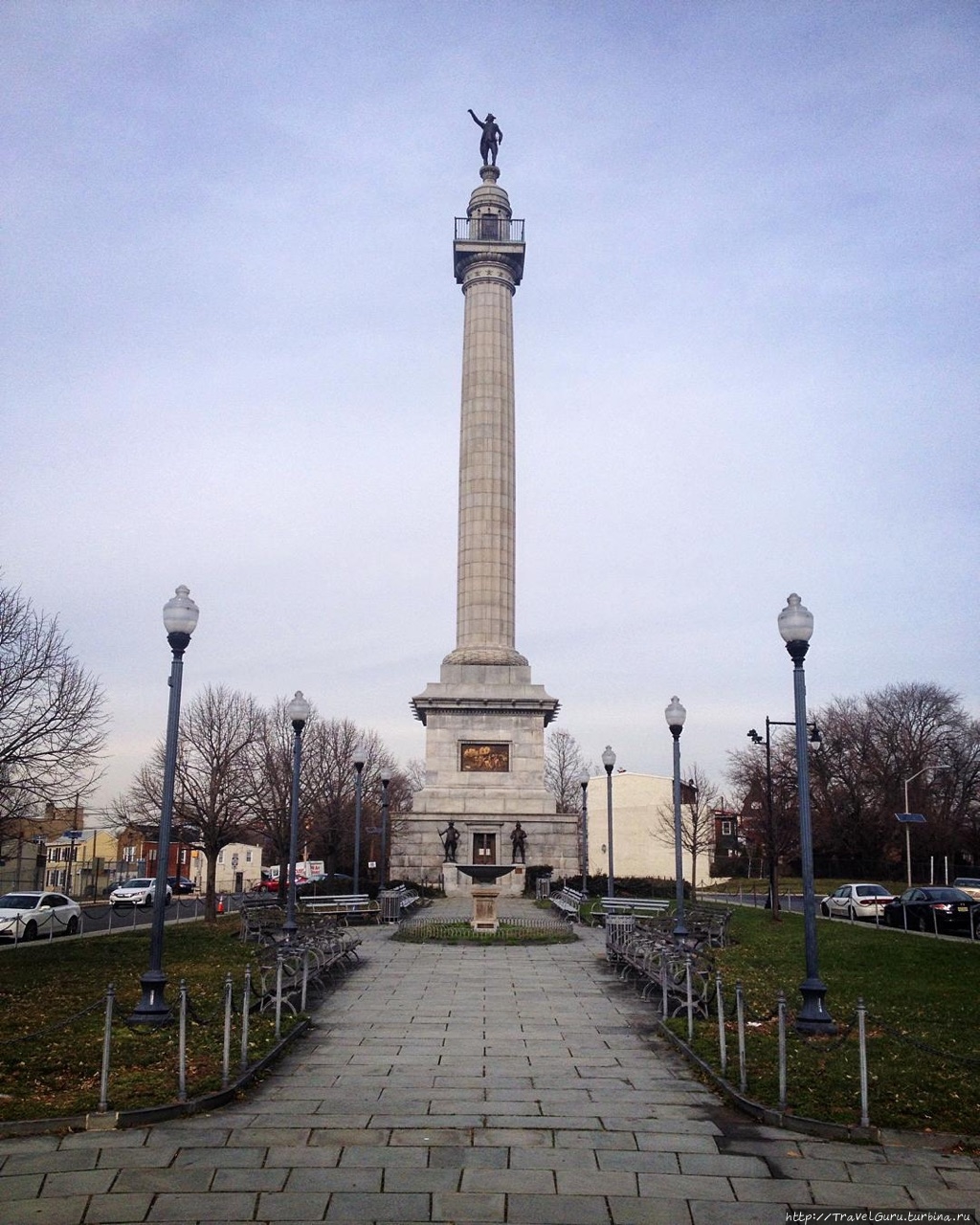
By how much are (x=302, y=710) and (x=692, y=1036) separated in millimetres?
11985

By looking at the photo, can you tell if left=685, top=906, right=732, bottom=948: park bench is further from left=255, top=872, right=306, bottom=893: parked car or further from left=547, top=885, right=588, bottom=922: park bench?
left=255, top=872, right=306, bottom=893: parked car

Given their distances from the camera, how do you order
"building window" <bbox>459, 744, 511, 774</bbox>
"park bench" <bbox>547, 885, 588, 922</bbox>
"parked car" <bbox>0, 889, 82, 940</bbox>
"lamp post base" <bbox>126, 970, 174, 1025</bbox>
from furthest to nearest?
"building window" <bbox>459, 744, 511, 774</bbox> < "park bench" <bbox>547, 885, 588, 922</bbox> < "parked car" <bbox>0, 889, 82, 940</bbox> < "lamp post base" <bbox>126, 970, 174, 1025</bbox>

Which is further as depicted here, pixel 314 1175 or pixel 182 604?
pixel 182 604

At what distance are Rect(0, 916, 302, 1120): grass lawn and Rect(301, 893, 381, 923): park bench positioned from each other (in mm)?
7607

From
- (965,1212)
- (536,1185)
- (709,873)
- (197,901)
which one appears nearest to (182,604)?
(536,1185)

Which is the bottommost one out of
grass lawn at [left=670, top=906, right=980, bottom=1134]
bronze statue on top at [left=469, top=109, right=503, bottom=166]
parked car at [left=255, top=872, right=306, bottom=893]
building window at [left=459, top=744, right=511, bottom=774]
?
parked car at [left=255, top=872, right=306, bottom=893]

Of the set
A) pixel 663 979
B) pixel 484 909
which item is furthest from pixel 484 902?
pixel 663 979

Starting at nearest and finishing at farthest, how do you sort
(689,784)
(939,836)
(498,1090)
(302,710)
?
(498,1090) → (302,710) → (939,836) → (689,784)

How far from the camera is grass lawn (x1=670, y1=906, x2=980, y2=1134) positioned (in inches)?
408

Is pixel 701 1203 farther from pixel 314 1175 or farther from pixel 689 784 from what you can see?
pixel 689 784

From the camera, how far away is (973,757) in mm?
78375

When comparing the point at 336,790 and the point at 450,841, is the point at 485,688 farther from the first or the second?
the point at 336,790

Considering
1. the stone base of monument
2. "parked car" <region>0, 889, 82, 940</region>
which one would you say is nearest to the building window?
"parked car" <region>0, 889, 82, 940</region>

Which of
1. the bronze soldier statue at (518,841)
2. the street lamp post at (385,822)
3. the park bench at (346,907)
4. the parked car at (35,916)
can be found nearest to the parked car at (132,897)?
the street lamp post at (385,822)
